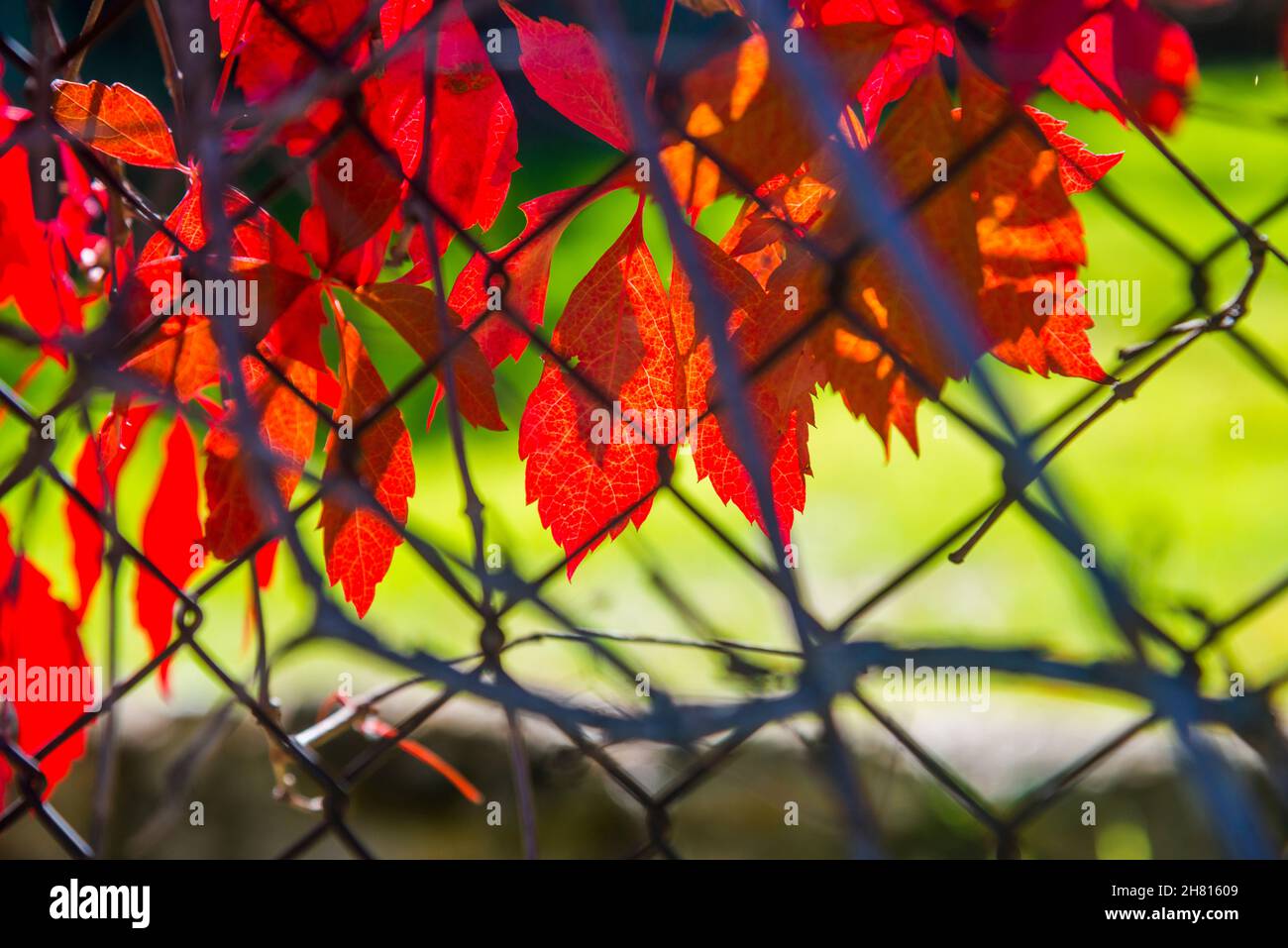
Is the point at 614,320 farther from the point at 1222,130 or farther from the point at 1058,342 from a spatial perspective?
the point at 1222,130

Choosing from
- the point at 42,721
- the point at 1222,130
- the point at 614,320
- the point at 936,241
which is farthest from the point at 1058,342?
the point at 1222,130

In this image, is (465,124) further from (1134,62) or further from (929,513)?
(929,513)

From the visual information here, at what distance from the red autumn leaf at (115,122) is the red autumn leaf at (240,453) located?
5.3 inches

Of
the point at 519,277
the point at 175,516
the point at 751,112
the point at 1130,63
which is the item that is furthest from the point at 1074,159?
the point at 175,516

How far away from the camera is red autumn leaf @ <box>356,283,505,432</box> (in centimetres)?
63

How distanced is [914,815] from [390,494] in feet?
4.13

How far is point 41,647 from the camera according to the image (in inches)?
32.4

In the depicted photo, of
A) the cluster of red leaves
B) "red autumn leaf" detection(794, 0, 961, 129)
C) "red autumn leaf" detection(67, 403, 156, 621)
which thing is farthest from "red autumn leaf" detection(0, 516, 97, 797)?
"red autumn leaf" detection(794, 0, 961, 129)

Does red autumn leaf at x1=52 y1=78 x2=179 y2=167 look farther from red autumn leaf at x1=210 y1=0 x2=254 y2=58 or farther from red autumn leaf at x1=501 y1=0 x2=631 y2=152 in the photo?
red autumn leaf at x1=501 y1=0 x2=631 y2=152

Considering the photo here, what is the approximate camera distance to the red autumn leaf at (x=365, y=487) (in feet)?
2.19

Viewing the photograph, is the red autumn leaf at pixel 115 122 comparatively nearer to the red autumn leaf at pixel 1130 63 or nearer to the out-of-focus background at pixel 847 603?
the out-of-focus background at pixel 847 603

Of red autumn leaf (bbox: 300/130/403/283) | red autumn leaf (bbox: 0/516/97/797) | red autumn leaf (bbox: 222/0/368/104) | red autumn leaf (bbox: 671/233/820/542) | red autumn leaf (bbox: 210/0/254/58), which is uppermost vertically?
red autumn leaf (bbox: 210/0/254/58)

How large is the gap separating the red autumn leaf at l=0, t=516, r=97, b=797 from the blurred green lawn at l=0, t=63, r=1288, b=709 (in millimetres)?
792
